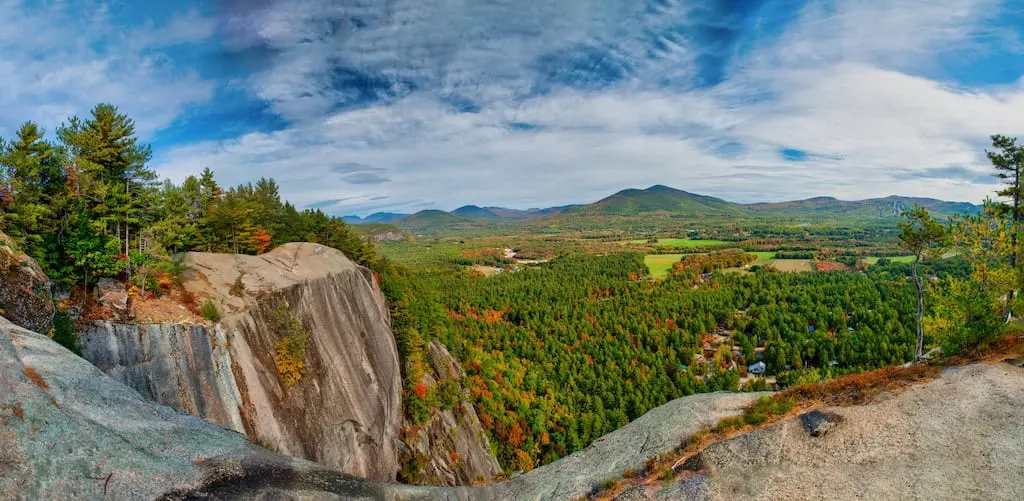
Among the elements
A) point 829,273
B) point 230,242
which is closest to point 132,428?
point 230,242

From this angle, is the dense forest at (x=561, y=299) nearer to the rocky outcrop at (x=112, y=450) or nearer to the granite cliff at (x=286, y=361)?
the granite cliff at (x=286, y=361)

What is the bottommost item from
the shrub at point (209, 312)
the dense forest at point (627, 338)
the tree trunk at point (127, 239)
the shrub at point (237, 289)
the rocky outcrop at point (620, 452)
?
the dense forest at point (627, 338)

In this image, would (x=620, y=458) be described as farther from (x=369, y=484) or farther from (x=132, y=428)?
(x=132, y=428)

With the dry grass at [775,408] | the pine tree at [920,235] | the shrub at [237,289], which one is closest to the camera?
the dry grass at [775,408]

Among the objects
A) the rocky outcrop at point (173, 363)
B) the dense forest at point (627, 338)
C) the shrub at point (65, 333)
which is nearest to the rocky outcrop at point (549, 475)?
the shrub at point (65, 333)

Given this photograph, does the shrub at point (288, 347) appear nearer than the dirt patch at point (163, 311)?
No

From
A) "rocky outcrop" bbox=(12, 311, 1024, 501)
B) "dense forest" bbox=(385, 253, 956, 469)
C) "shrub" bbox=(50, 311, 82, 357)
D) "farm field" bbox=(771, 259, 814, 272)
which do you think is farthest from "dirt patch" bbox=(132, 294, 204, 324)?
"farm field" bbox=(771, 259, 814, 272)

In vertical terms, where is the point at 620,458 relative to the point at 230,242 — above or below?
below
